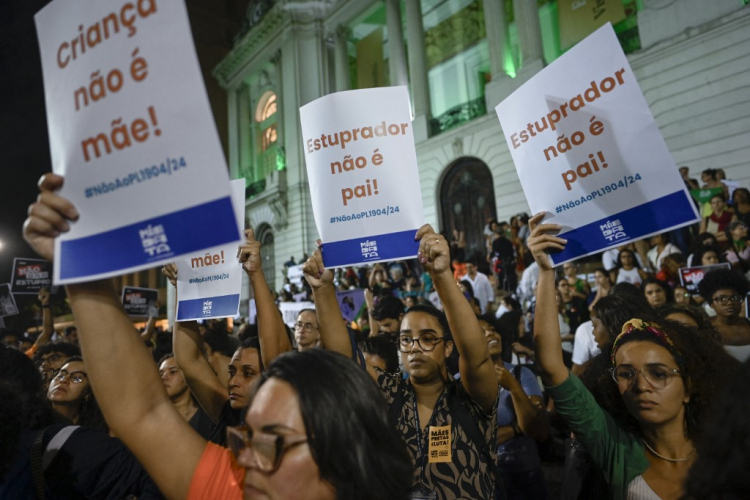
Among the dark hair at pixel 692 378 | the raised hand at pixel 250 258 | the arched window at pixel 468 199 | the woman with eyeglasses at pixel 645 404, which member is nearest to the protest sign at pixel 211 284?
the raised hand at pixel 250 258

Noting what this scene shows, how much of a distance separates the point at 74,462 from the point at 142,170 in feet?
4.45

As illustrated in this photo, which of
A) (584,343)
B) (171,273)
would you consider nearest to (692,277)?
(584,343)

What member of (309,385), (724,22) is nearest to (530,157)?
(309,385)

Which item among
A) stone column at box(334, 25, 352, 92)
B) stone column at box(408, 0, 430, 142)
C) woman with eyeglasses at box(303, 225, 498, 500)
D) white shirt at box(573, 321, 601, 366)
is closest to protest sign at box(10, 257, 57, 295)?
woman with eyeglasses at box(303, 225, 498, 500)

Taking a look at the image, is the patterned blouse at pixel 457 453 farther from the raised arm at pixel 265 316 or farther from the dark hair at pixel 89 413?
the dark hair at pixel 89 413

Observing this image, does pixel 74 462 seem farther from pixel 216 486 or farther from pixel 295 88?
pixel 295 88

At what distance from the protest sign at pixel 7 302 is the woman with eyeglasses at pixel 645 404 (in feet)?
23.5

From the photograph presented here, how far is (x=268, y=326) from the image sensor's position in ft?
8.20

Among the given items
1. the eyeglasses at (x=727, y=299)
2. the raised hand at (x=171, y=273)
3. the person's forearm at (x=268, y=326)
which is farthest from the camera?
the eyeglasses at (x=727, y=299)

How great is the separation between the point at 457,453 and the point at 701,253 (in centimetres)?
500

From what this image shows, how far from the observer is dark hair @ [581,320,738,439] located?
6.37 ft

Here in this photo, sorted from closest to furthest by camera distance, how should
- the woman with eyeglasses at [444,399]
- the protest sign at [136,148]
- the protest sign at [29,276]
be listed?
the protest sign at [136,148], the woman with eyeglasses at [444,399], the protest sign at [29,276]

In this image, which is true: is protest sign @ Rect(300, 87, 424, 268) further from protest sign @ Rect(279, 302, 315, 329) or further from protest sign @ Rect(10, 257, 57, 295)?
protest sign @ Rect(10, 257, 57, 295)

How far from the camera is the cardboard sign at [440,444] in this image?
207cm
